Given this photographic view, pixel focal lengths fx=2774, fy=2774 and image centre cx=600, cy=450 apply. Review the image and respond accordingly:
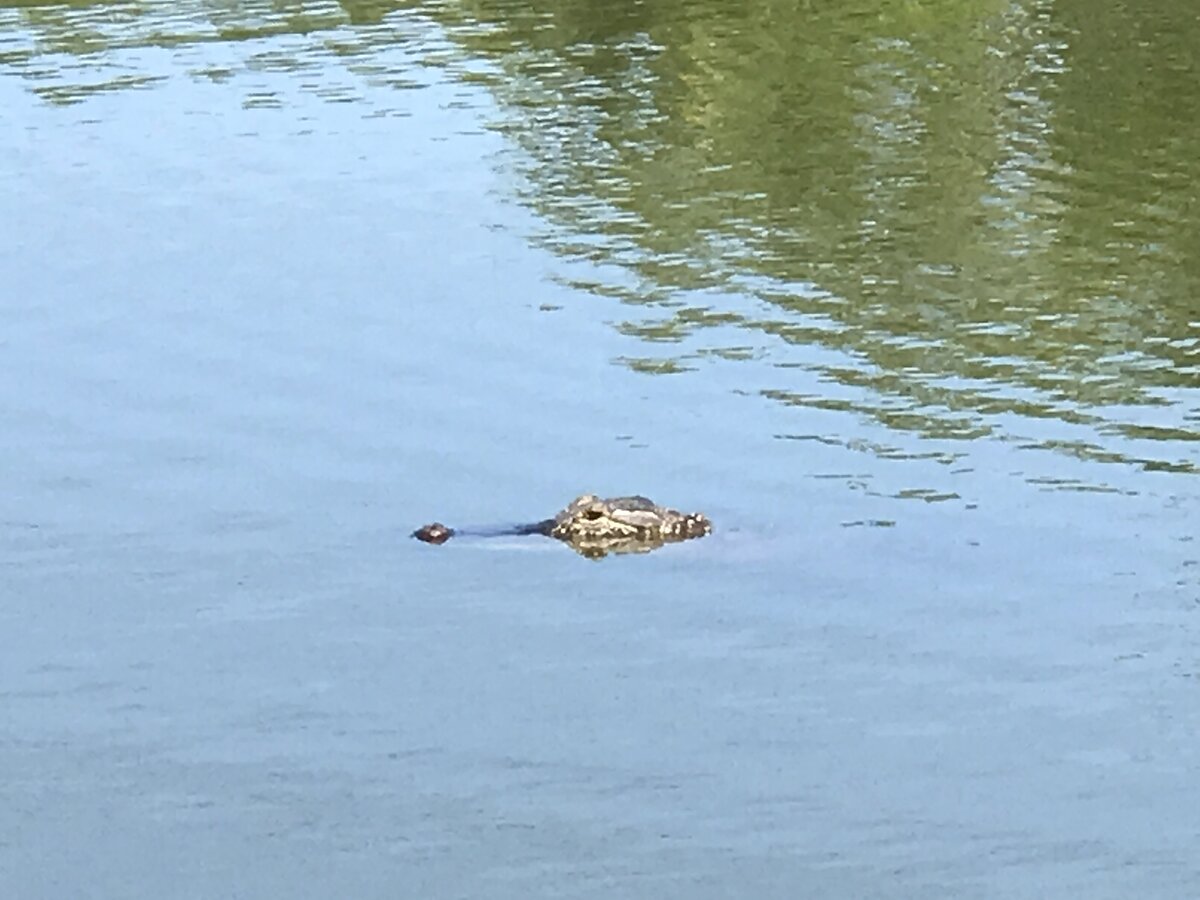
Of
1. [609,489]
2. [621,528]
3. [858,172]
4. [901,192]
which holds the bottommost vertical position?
[858,172]

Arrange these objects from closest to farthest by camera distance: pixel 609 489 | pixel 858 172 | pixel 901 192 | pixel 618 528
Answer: pixel 618 528
pixel 609 489
pixel 901 192
pixel 858 172

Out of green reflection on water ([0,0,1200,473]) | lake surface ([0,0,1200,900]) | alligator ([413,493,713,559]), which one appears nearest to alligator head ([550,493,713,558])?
alligator ([413,493,713,559])

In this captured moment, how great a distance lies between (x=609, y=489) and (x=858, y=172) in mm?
12233

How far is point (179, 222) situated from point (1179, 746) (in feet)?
55.0

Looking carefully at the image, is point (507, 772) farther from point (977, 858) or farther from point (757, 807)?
point (977, 858)

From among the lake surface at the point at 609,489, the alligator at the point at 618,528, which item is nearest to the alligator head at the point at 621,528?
the alligator at the point at 618,528

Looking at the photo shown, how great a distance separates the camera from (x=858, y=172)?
2969 cm

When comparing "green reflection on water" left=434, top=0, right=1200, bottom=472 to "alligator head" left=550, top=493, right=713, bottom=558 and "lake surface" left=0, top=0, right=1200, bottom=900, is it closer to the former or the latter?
"lake surface" left=0, top=0, right=1200, bottom=900

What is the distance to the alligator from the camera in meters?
16.8

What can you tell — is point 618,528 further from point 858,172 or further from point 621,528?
point 858,172

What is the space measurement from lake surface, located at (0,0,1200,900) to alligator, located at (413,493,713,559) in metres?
0.17

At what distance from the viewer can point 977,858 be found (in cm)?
Result: 1229

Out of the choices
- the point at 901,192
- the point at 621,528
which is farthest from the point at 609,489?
the point at 901,192

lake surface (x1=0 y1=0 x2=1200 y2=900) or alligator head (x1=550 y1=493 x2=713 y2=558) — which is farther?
alligator head (x1=550 y1=493 x2=713 y2=558)
